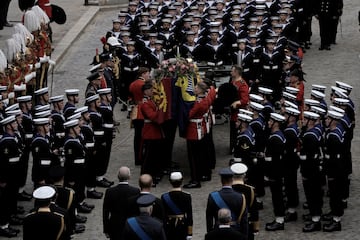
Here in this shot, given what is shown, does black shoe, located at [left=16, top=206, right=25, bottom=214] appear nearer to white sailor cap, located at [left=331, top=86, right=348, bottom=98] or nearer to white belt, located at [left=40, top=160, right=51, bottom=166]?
white belt, located at [left=40, top=160, right=51, bottom=166]

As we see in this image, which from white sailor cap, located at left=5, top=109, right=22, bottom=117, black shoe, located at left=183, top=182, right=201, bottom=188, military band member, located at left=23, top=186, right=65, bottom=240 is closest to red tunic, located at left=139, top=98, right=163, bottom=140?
black shoe, located at left=183, top=182, right=201, bottom=188

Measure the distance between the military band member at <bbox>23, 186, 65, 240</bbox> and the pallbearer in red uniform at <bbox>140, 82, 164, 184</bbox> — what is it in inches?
236

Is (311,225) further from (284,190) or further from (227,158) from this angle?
(227,158)

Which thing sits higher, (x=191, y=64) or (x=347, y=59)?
(x=191, y=64)

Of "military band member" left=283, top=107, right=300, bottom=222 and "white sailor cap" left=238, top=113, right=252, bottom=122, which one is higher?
"white sailor cap" left=238, top=113, right=252, bottom=122

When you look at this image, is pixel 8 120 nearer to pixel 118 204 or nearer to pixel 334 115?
pixel 118 204

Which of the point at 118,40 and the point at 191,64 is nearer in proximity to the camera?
the point at 191,64

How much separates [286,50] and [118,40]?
3.73 meters

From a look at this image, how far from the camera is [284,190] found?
21.2 m

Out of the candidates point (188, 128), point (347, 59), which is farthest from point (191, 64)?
point (347, 59)

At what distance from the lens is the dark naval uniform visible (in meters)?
17.6

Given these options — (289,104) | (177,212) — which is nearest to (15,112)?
(177,212)

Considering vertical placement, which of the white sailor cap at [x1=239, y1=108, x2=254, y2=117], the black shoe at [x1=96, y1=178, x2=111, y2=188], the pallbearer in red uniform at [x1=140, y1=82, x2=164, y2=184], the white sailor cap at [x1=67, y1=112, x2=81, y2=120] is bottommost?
the black shoe at [x1=96, y1=178, x2=111, y2=188]

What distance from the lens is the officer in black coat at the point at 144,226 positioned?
50.9 ft
